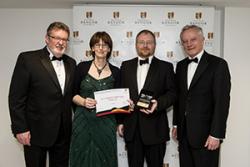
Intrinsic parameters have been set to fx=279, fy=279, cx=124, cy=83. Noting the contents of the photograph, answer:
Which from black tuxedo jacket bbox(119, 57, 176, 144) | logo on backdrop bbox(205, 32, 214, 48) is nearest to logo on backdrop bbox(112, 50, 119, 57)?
black tuxedo jacket bbox(119, 57, 176, 144)

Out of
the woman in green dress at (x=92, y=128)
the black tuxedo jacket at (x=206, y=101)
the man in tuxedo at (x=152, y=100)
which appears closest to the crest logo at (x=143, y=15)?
the man in tuxedo at (x=152, y=100)

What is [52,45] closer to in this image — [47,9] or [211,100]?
[47,9]

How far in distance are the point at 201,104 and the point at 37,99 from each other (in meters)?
1.50

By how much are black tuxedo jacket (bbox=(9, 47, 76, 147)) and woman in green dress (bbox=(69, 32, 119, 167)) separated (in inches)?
6.6

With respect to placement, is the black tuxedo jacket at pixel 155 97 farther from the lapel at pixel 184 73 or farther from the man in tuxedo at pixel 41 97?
the man in tuxedo at pixel 41 97

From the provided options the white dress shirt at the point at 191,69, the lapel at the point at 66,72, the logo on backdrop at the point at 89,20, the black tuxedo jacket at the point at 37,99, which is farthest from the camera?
the logo on backdrop at the point at 89,20

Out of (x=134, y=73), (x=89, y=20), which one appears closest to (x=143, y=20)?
(x=89, y=20)

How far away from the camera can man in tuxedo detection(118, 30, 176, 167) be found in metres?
2.70

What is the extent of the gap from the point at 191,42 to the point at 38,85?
148 cm

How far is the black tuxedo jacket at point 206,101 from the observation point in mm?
2514

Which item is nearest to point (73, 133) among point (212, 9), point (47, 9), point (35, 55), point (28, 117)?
point (28, 117)

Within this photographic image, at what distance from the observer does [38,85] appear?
8.17 feet

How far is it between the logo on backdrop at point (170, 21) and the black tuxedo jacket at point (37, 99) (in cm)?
131

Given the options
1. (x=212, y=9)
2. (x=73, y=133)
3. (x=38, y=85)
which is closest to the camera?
(x=38, y=85)
